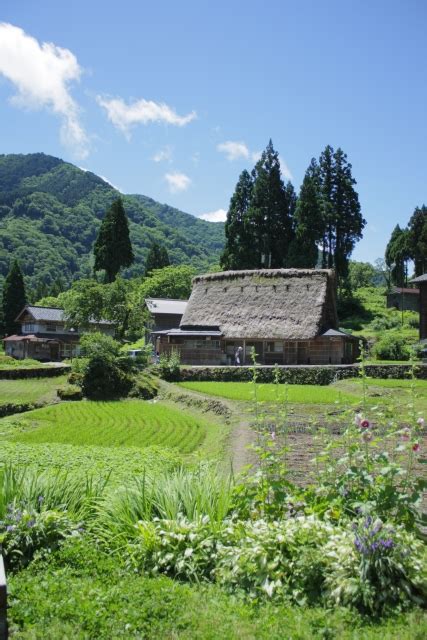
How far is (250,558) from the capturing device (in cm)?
499

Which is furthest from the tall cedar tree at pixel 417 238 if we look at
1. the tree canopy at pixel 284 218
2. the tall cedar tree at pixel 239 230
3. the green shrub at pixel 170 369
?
the green shrub at pixel 170 369

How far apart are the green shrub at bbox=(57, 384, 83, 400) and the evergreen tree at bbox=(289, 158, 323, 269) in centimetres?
2859

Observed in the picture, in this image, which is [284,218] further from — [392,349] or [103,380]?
[103,380]

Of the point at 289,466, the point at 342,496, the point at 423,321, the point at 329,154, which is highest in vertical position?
the point at 329,154

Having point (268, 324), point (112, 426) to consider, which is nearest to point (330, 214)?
point (268, 324)

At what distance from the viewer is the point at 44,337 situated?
5650cm

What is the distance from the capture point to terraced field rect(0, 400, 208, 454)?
1606 centimetres

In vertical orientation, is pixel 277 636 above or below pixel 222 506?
below

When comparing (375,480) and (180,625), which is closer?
(180,625)

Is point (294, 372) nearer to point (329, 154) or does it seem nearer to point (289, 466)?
point (289, 466)

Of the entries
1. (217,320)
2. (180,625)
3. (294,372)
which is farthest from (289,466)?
(217,320)

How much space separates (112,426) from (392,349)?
2287cm

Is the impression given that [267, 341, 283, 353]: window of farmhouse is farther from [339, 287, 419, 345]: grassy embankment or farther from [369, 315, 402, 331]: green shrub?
[369, 315, 402, 331]: green shrub

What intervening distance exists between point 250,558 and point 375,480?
1.53 meters
